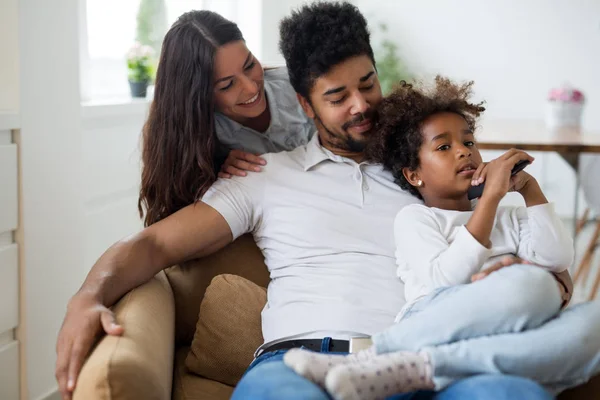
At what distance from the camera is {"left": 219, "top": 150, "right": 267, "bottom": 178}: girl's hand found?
189 cm

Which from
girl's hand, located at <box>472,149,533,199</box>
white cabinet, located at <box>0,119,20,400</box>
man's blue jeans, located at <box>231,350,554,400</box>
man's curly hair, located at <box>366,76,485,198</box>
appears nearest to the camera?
man's blue jeans, located at <box>231,350,554,400</box>

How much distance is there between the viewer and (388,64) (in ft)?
18.4

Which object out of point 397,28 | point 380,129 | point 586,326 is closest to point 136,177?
point 380,129

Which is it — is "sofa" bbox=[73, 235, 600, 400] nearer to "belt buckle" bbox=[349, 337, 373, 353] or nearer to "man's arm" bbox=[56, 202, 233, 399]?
"man's arm" bbox=[56, 202, 233, 399]

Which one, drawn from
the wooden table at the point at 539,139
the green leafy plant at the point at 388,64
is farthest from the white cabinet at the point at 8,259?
the green leafy plant at the point at 388,64

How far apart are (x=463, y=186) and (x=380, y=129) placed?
→ 25 centimetres

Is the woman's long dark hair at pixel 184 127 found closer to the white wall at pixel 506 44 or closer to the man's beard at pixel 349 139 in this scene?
the man's beard at pixel 349 139

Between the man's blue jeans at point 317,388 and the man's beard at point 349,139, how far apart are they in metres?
0.74

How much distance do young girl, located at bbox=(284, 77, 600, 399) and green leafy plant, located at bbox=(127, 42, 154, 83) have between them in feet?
6.22

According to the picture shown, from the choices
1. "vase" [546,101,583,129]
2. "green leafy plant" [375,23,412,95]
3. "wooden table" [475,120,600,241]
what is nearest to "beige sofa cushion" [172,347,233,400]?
"wooden table" [475,120,600,241]

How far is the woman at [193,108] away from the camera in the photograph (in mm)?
1915

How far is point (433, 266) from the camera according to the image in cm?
153

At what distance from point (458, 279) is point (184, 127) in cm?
81

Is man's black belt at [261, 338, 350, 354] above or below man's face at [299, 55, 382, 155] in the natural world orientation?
below
